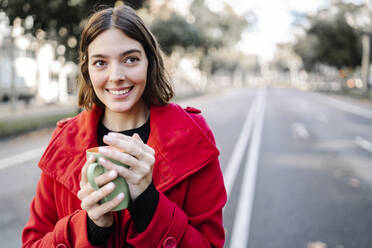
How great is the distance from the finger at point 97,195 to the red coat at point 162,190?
170mm

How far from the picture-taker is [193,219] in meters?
1.51

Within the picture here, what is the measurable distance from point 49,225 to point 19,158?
801 centimetres

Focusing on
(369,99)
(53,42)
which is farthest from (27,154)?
(369,99)

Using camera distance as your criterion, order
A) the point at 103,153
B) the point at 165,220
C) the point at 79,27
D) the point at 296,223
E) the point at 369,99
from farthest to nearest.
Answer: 1. the point at 369,99
2. the point at 79,27
3. the point at 296,223
4. the point at 165,220
5. the point at 103,153

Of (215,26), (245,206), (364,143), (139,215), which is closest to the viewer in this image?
(139,215)

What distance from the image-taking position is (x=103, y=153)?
45.9 inches

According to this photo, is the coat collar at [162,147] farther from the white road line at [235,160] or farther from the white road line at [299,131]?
the white road line at [299,131]

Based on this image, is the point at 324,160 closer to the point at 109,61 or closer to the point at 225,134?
the point at 225,134

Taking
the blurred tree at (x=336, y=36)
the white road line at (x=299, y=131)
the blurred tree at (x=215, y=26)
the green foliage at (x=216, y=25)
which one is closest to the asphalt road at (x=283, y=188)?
the white road line at (x=299, y=131)

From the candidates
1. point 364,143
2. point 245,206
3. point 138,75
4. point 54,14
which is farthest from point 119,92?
point 364,143

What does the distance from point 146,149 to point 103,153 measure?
0.50 ft

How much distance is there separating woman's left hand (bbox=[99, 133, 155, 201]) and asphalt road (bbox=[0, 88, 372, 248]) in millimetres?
3422

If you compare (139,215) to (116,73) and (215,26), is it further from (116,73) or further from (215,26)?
(215,26)

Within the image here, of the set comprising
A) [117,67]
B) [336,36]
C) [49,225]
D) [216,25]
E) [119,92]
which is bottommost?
[49,225]
